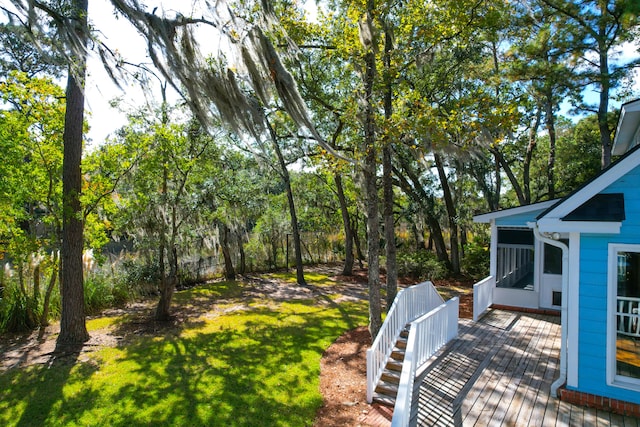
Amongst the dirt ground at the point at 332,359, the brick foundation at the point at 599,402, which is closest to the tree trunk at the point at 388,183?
the dirt ground at the point at 332,359

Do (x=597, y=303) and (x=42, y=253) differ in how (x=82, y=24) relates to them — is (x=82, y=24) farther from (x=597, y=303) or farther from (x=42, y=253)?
(x=597, y=303)

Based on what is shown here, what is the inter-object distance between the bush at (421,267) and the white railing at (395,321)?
648 cm

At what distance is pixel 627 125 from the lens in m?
5.83

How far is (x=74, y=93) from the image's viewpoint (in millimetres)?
6742

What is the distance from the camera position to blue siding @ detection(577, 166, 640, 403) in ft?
12.7

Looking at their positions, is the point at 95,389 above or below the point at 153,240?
below

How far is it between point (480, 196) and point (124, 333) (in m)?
19.1

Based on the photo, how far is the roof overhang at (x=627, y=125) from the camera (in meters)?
4.47

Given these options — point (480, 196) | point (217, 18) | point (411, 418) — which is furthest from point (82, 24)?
point (480, 196)

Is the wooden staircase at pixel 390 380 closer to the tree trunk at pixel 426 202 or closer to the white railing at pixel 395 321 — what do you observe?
the white railing at pixel 395 321

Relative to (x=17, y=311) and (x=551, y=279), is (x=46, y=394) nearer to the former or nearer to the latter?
(x=17, y=311)

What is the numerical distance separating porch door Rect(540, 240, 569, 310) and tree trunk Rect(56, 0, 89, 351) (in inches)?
383

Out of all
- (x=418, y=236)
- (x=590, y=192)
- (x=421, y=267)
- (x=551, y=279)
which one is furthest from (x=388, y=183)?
(x=418, y=236)

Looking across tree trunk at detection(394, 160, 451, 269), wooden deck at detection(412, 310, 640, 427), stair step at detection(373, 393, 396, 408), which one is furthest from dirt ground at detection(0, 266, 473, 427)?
tree trunk at detection(394, 160, 451, 269)
